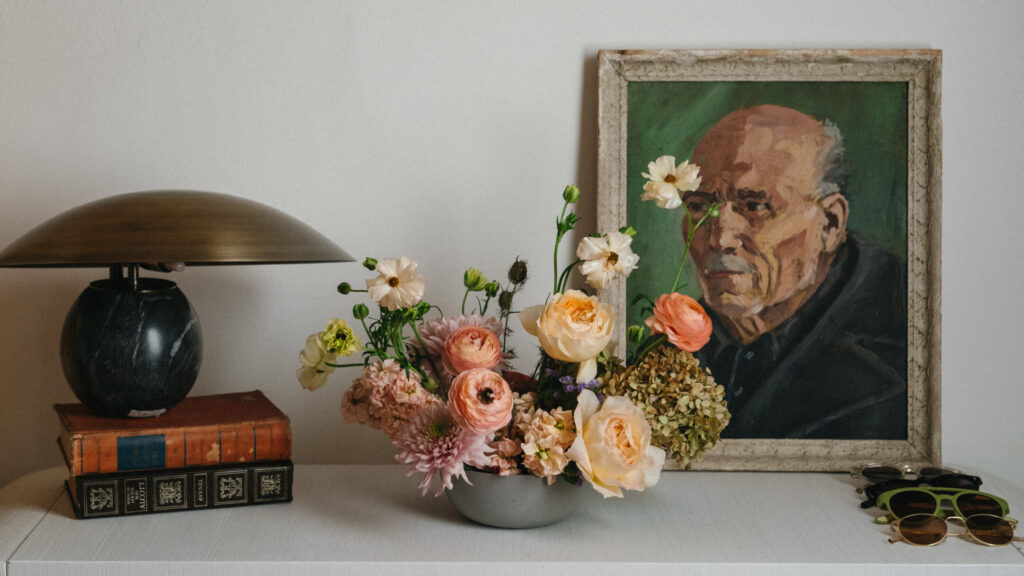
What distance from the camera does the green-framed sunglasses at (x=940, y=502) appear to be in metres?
0.98

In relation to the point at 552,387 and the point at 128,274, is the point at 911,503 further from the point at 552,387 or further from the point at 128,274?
the point at 128,274

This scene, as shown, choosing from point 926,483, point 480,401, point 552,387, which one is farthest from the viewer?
point 926,483

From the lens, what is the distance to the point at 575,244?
4.21ft

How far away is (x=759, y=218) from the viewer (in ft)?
4.06

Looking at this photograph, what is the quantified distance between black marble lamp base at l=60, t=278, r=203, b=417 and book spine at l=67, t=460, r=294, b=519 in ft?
0.31

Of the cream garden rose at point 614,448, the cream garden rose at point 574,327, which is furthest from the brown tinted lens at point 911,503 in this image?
the cream garden rose at point 574,327

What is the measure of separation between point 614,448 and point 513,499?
0.49 feet

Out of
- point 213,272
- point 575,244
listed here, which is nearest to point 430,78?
point 575,244

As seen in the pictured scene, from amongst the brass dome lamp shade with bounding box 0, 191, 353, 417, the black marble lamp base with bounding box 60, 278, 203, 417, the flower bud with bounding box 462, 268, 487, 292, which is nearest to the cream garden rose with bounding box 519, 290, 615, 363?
the flower bud with bounding box 462, 268, 487, 292

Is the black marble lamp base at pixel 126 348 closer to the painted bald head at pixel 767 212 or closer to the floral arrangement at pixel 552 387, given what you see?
the floral arrangement at pixel 552 387

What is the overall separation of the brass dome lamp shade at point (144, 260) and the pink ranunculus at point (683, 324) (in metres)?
0.41

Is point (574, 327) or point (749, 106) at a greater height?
point (749, 106)

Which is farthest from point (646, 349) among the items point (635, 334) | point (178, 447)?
point (178, 447)

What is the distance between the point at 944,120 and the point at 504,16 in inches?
27.7
